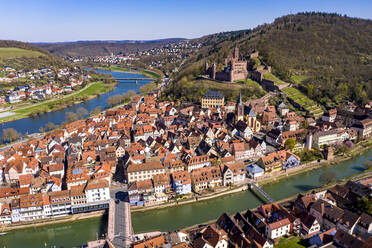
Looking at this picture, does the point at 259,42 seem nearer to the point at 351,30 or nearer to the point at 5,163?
the point at 351,30

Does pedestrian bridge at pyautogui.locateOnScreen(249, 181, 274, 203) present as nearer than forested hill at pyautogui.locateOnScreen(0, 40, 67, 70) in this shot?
Yes

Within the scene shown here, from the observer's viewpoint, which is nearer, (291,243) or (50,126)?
(291,243)

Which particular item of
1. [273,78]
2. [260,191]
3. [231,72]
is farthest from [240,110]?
[273,78]

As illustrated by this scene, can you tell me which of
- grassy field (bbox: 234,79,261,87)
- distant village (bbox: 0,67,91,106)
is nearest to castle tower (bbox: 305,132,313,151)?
grassy field (bbox: 234,79,261,87)

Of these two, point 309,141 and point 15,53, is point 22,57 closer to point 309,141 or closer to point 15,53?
point 15,53

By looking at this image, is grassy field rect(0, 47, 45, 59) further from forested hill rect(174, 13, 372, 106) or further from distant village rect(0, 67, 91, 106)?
forested hill rect(174, 13, 372, 106)

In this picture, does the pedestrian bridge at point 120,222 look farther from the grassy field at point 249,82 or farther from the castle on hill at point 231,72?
the castle on hill at point 231,72
